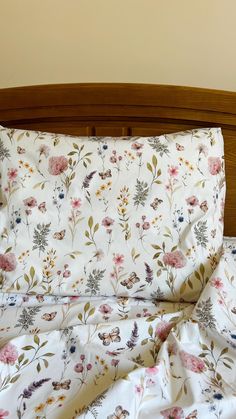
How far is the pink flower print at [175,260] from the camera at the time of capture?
1.05 metres

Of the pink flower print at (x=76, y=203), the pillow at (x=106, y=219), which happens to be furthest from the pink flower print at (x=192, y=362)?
the pink flower print at (x=76, y=203)

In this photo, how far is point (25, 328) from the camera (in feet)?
3.18

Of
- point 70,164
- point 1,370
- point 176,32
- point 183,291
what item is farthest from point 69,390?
point 176,32

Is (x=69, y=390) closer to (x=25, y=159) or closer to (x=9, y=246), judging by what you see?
(x=9, y=246)

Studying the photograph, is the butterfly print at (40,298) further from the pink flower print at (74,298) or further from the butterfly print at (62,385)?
the butterfly print at (62,385)

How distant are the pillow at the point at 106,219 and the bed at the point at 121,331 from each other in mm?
59

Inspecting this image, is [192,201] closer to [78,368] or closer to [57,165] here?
[57,165]

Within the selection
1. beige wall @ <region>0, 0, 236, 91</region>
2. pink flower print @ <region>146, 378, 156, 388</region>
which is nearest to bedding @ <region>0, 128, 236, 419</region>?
pink flower print @ <region>146, 378, 156, 388</region>

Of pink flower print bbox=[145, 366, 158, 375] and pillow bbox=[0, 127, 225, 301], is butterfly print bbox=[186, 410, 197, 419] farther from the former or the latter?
pillow bbox=[0, 127, 225, 301]

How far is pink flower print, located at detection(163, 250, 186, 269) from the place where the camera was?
1.05m

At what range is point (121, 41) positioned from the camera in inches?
52.6

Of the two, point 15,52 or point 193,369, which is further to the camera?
point 15,52

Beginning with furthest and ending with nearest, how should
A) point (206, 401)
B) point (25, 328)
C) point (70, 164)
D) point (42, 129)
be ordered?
point (42, 129), point (70, 164), point (25, 328), point (206, 401)

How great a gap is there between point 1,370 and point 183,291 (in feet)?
1.55
